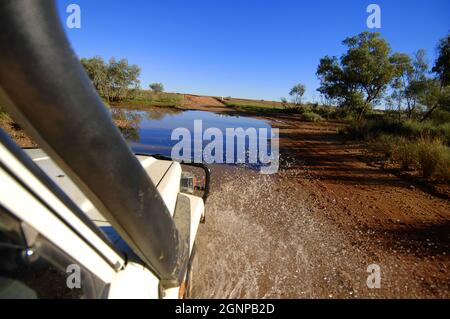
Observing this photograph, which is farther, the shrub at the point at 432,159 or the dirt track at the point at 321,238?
the shrub at the point at 432,159

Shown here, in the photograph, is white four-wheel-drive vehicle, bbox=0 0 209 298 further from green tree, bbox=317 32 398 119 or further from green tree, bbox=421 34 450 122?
green tree, bbox=317 32 398 119

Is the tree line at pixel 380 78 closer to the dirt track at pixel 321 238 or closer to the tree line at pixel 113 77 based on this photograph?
the dirt track at pixel 321 238

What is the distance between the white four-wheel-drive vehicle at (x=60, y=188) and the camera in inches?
25.5

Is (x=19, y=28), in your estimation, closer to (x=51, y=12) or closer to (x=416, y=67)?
(x=51, y=12)

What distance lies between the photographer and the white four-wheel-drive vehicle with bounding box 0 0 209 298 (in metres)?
0.65

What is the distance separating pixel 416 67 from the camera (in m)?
20.6

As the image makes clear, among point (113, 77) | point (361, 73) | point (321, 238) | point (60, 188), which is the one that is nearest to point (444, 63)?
point (361, 73)

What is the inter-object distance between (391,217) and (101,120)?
5587 mm

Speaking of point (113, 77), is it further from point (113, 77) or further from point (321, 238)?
point (321, 238)

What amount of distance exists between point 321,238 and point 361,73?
87.8 ft

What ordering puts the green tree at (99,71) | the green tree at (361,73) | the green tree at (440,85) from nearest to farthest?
the green tree at (440,85) < the green tree at (361,73) < the green tree at (99,71)

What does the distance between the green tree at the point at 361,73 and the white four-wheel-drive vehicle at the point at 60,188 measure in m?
28.7

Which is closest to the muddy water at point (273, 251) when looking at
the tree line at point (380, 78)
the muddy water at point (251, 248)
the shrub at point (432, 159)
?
the muddy water at point (251, 248)

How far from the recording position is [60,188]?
39.9 inches
